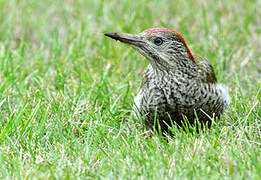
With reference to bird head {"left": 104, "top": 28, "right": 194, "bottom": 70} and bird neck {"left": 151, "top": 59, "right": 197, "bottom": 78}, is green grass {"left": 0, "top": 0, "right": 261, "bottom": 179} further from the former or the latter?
bird head {"left": 104, "top": 28, "right": 194, "bottom": 70}

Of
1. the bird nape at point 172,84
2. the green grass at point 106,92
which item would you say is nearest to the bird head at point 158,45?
the bird nape at point 172,84

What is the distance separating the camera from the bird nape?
4438 millimetres

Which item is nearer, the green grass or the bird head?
the green grass

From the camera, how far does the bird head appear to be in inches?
174

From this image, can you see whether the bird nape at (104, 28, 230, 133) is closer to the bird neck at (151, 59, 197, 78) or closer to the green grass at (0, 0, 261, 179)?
the bird neck at (151, 59, 197, 78)

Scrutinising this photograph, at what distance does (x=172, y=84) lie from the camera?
448cm

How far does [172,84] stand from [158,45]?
0.36 metres

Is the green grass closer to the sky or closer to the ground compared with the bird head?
closer to the ground

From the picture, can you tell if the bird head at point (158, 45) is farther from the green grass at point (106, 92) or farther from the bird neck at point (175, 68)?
the green grass at point (106, 92)

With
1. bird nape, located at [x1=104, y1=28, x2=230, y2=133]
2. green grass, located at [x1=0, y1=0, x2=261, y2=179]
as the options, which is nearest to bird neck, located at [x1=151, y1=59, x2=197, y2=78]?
bird nape, located at [x1=104, y1=28, x2=230, y2=133]

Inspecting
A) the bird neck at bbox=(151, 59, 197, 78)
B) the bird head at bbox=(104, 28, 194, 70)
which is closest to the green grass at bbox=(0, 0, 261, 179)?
the bird neck at bbox=(151, 59, 197, 78)

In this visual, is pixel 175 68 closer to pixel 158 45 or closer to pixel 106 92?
pixel 158 45

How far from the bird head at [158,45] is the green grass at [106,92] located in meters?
0.66

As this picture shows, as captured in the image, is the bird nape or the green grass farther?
the bird nape
